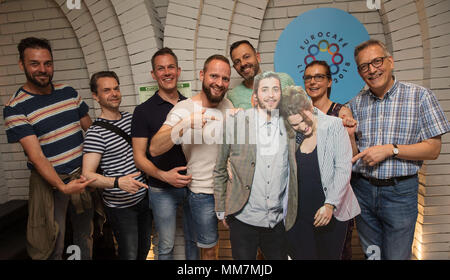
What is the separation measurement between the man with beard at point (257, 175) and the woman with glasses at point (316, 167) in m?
0.07

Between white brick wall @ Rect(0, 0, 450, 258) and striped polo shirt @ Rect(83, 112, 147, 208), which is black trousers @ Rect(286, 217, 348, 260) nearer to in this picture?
Result: white brick wall @ Rect(0, 0, 450, 258)

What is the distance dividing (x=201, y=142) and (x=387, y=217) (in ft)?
4.77

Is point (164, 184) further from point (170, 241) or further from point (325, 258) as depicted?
point (325, 258)

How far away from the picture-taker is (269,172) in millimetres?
1471

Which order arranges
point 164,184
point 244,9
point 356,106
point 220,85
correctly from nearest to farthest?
point 220,85, point 356,106, point 164,184, point 244,9

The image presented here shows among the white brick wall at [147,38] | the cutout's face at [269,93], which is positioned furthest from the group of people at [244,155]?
the white brick wall at [147,38]

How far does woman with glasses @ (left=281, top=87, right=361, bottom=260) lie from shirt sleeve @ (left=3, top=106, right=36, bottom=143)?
74.1 inches

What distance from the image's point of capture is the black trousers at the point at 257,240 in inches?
60.5

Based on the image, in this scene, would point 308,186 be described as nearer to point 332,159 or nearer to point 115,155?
point 332,159

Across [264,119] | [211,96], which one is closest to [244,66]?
[211,96]

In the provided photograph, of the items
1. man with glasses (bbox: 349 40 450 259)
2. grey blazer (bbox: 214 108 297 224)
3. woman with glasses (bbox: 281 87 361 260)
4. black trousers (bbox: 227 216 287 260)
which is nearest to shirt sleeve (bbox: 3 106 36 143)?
grey blazer (bbox: 214 108 297 224)

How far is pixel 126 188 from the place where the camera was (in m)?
1.71

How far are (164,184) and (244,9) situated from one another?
181cm
